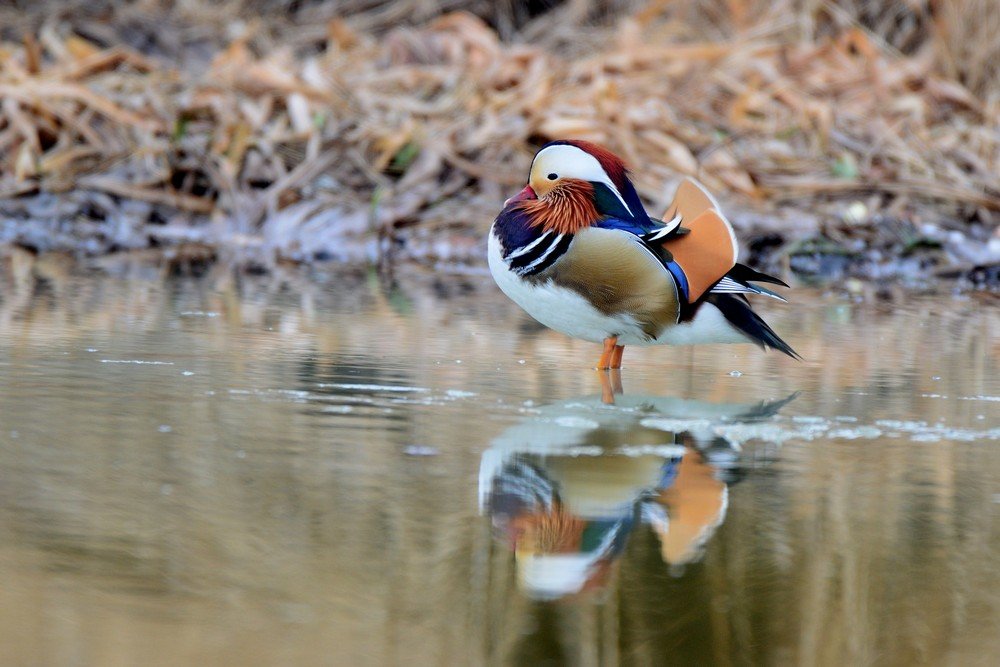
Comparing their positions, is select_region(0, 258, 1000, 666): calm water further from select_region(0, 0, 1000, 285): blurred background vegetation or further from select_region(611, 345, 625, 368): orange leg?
select_region(0, 0, 1000, 285): blurred background vegetation

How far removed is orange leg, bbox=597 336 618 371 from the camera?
14.0 feet

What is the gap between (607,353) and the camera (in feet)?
14.0

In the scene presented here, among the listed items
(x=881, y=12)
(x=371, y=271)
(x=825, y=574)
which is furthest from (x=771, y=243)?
(x=825, y=574)

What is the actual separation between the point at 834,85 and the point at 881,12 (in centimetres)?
148

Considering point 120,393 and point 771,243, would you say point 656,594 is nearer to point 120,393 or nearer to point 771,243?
point 120,393

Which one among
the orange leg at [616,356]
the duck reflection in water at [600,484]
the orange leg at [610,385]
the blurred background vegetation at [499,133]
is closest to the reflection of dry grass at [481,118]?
the blurred background vegetation at [499,133]

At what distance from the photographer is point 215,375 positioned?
386cm

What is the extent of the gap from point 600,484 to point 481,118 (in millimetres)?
6533

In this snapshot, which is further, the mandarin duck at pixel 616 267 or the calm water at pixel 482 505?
the mandarin duck at pixel 616 267

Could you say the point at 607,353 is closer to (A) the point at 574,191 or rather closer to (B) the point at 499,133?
(A) the point at 574,191

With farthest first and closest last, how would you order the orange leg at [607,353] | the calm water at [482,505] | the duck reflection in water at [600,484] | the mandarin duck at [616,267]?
the orange leg at [607,353] → the mandarin duck at [616,267] → the duck reflection in water at [600,484] → the calm water at [482,505]

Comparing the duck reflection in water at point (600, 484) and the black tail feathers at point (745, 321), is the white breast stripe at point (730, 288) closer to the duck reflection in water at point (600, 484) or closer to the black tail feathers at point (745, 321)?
the black tail feathers at point (745, 321)

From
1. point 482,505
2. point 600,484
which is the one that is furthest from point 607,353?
point 482,505

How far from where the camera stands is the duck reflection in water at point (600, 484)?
7.45 feet
